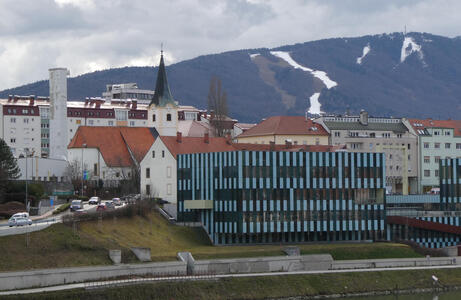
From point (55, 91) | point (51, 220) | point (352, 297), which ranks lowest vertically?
point (352, 297)

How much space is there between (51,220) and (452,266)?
126 ft

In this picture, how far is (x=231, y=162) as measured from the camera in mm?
103812

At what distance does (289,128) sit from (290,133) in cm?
206

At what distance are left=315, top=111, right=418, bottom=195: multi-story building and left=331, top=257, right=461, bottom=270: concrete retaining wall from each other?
62.9 metres

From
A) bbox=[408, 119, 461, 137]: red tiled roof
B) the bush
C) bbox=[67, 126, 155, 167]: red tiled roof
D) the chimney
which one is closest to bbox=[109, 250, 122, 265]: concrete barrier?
the bush

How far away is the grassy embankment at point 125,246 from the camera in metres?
76.3

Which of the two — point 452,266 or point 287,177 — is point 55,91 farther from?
point 452,266

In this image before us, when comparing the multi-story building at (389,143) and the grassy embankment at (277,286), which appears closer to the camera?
the grassy embankment at (277,286)

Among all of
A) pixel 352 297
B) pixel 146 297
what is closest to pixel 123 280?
pixel 146 297

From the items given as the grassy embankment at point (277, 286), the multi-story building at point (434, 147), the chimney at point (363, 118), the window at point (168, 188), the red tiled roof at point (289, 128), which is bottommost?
the grassy embankment at point (277, 286)

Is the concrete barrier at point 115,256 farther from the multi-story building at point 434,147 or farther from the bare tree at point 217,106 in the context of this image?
the multi-story building at point 434,147

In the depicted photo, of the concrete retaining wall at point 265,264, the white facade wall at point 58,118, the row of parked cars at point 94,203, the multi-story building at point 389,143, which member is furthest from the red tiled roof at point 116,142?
the concrete retaining wall at point 265,264

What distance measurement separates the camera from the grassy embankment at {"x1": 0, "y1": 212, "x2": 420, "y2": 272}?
250 feet

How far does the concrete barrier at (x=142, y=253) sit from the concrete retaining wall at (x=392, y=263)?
18.3 meters
